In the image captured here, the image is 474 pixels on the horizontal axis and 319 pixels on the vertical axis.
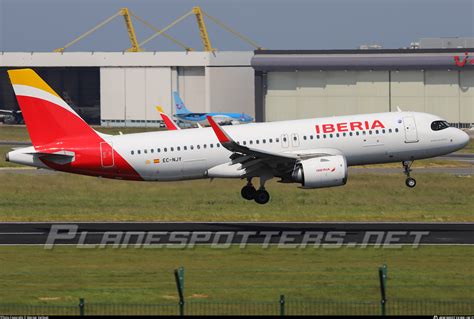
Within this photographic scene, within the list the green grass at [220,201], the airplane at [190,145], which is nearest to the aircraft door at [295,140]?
the airplane at [190,145]

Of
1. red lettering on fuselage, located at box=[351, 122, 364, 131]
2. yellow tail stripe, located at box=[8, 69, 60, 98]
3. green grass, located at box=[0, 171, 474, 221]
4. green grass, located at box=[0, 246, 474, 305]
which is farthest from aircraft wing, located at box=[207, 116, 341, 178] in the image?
yellow tail stripe, located at box=[8, 69, 60, 98]

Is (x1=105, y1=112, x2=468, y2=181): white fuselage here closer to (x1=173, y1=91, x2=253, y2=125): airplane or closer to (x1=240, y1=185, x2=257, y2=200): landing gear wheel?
(x1=240, y1=185, x2=257, y2=200): landing gear wheel

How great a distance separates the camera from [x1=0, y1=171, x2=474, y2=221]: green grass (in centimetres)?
5778

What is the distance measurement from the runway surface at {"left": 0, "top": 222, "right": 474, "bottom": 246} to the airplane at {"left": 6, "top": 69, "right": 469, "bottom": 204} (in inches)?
110

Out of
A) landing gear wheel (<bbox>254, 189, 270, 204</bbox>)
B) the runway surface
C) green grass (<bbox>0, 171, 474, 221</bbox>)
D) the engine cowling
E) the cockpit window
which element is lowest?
the runway surface

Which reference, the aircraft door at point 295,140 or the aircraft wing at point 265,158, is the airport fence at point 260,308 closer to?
the aircraft wing at point 265,158

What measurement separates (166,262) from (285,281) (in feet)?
20.6

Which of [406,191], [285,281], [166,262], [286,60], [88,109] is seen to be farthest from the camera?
[88,109]

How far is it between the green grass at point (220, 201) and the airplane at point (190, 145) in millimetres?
2944

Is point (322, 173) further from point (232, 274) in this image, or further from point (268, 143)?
point (232, 274)

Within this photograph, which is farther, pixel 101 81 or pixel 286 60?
pixel 101 81

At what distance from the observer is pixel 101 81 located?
168250 millimetres

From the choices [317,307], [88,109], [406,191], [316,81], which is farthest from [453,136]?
[88,109]

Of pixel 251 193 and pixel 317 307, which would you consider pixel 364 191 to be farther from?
pixel 317 307
